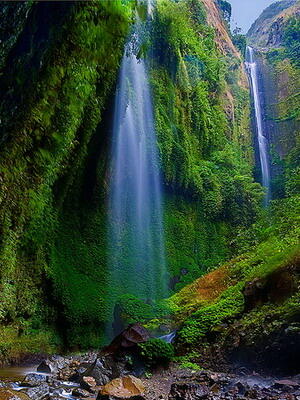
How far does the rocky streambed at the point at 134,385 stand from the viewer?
5820mm

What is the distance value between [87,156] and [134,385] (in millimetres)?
8033

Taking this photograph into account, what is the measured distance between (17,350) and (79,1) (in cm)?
900

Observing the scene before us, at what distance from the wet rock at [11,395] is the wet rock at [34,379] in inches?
21.9

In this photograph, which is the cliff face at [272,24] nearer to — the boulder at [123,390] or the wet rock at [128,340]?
the wet rock at [128,340]

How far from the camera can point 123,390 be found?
5961 millimetres

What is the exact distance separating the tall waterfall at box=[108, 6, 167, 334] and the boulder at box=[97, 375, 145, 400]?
24.3ft

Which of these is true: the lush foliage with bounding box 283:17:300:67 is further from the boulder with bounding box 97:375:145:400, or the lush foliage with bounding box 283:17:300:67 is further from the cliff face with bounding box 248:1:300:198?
the boulder with bounding box 97:375:145:400

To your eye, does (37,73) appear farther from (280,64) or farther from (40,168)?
(280,64)

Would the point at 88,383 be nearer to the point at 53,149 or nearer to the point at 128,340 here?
the point at 128,340

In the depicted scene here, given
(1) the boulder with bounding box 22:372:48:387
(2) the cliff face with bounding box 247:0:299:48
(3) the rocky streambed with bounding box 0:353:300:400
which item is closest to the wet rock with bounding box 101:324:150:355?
(3) the rocky streambed with bounding box 0:353:300:400

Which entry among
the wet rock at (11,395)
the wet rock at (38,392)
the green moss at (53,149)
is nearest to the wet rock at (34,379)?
the wet rock at (38,392)

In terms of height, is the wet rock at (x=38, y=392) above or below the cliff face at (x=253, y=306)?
below

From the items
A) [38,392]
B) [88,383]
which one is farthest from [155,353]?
[38,392]

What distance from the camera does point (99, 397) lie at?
5.77 meters
